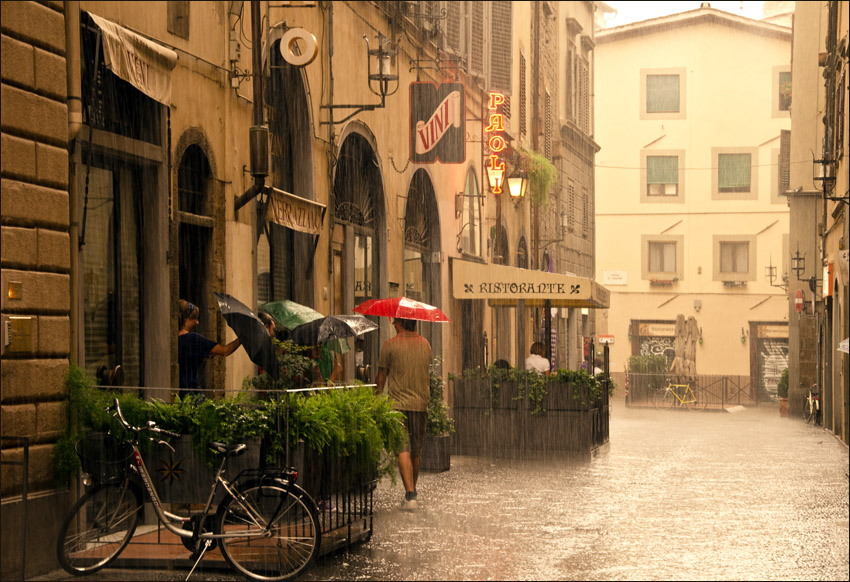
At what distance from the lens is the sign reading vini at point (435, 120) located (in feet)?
62.4

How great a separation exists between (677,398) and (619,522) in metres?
25.1

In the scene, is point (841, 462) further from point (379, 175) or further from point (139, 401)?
point (139, 401)

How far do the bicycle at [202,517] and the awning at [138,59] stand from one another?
95.7 inches

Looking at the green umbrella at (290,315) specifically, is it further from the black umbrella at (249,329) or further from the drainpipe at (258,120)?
the black umbrella at (249,329)

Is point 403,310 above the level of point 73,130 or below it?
below

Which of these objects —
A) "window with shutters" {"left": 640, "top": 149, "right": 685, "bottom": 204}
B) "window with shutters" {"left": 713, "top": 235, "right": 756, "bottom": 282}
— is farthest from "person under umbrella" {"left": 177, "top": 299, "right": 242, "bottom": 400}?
"window with shutters" {"left": 640, "top": 149, "right": 685, "bottom": 204}

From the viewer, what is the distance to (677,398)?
34906 millimetres

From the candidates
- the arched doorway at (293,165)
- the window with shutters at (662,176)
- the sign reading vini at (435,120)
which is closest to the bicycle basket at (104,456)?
the arched doorway at (293,165)

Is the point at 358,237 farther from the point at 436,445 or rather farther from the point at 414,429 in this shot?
the point at 414,429

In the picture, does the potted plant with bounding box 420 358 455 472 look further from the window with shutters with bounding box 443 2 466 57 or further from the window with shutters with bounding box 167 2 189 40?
the window with shutters with bounding box 443 2 466 57

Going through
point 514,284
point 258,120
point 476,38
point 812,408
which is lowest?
point 812,408

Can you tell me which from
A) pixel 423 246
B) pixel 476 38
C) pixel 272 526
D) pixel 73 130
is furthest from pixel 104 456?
pixel 476 38

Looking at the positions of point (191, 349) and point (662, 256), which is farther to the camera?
point (662, 256)

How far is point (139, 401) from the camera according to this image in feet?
27.5
